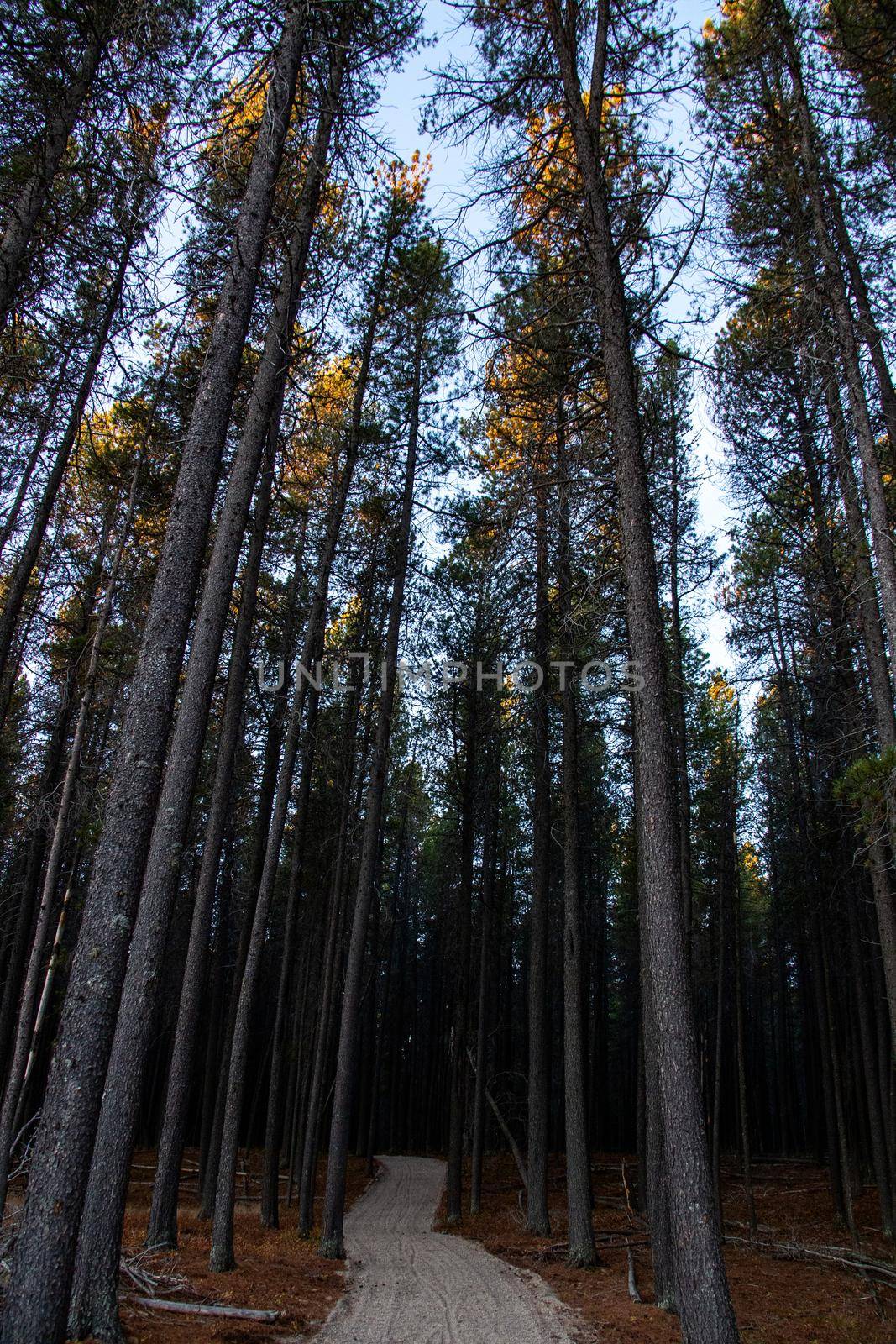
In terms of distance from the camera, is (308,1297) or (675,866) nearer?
(675,866)

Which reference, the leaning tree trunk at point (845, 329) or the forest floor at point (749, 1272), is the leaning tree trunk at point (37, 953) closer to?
the forest floor at point (749, 1272)

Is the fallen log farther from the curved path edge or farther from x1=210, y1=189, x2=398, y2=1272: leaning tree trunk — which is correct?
x1=210, y1=189, x2=398, y2=1272: leaning tree trunk

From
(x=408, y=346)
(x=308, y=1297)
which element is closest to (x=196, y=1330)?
(x=308, y=1297)

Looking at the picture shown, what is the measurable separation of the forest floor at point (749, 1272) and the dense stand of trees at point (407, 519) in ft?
2.33

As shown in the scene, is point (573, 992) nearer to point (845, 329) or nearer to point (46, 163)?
point (845, 329)

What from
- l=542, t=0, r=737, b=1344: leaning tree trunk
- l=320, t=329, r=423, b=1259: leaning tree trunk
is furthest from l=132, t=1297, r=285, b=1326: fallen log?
l=542, t=0, r=737, b=1344: leaning tree trunk

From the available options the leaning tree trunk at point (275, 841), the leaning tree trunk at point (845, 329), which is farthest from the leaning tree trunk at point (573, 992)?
the leaning tree trunk at point (275, 841)

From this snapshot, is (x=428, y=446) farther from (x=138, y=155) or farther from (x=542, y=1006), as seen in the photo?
(x=542, y=1006)

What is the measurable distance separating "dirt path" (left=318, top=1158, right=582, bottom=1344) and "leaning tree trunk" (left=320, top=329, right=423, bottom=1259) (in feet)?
2.84

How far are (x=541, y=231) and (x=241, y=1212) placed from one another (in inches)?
706

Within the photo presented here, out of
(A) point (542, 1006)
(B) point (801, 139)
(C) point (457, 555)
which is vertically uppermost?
(B) point (801, 139)

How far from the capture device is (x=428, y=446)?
13.2 meters

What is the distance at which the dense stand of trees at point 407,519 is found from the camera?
5742 mm

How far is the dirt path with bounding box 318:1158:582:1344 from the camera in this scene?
7.07m
